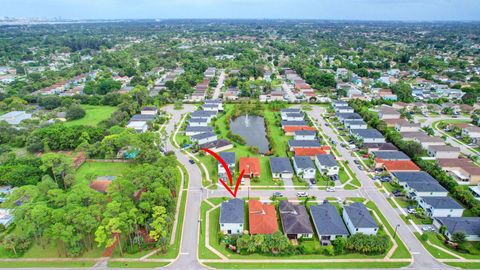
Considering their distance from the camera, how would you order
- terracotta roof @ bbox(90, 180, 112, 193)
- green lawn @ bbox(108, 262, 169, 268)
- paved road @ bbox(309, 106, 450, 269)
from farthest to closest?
terracotta roof @ bbox(90, 180, 112, 193)
paved road @ bbox(309, 106, 450, 269)
green lawn @ bbox(108, 262, 169, 268)

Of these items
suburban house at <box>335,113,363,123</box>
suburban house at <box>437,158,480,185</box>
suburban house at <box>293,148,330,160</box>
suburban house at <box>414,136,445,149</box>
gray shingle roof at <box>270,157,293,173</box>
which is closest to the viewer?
suburban house at <box>437,158,480,185</box>

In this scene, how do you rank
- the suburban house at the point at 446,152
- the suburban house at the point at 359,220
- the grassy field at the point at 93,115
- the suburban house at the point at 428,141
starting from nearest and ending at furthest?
the suburban house at the point at 359,220 → the suburban house at the point at 446,152 → the suburban house at the point at 428,141 → the grassy field at the point at 93,115

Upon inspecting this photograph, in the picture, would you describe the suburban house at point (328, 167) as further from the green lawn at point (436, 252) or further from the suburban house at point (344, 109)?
the suburban house at point (344, 109)

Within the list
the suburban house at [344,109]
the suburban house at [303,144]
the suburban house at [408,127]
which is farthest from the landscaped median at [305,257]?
the suburban house at [344,109]

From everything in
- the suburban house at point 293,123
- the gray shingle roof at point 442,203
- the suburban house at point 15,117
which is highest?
the suburban house at point 293,123

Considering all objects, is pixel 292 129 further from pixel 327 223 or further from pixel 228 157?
pixel 327 223

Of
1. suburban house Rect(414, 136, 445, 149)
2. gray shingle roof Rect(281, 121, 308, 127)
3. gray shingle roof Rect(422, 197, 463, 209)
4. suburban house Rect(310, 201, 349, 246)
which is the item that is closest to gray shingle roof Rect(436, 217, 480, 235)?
gray shingle roof Rect(422, 197, 463, 209)

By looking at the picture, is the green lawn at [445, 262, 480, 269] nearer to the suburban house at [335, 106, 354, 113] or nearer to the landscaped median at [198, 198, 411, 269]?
the landscaped median at [198, 198, 411, 269]
